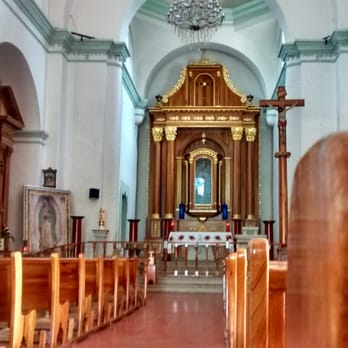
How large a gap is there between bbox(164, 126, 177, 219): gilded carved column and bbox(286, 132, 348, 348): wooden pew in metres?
15.9

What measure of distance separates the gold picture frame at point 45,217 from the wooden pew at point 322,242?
10455mm

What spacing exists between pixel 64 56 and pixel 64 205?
3.41 m

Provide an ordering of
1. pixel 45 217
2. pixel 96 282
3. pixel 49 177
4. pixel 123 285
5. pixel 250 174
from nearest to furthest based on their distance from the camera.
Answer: pixel 96 282, pixel 123 285, pixel 45 217, pixel 49 177, pixel 250 174

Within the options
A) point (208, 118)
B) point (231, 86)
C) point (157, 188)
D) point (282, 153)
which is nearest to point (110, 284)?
point (282, 153)

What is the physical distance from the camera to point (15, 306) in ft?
10.6

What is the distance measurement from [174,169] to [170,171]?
196 mm

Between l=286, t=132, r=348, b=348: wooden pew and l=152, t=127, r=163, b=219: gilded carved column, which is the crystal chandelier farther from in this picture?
l=286, t=132, r=348, b=348: wooden pew

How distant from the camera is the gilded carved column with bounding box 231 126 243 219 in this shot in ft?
54.1

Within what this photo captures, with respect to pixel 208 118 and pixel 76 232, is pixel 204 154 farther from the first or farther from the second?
pixel 76 232

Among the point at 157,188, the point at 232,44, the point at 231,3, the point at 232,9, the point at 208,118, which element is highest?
the point at 231,3

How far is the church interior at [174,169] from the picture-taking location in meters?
0.69

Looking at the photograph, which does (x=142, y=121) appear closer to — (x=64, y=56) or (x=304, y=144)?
(x=64, y=56)

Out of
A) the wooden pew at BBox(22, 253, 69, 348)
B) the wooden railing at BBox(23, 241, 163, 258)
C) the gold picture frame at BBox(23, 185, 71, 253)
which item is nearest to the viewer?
the wooden pew at BBox(22, 253, 69, 348)

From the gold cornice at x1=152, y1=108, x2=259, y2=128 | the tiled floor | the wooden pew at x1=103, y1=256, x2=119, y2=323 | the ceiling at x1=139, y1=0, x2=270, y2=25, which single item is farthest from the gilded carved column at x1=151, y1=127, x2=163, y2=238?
the wooden pew at x1=103, y1=256, x2=119, y2=323
